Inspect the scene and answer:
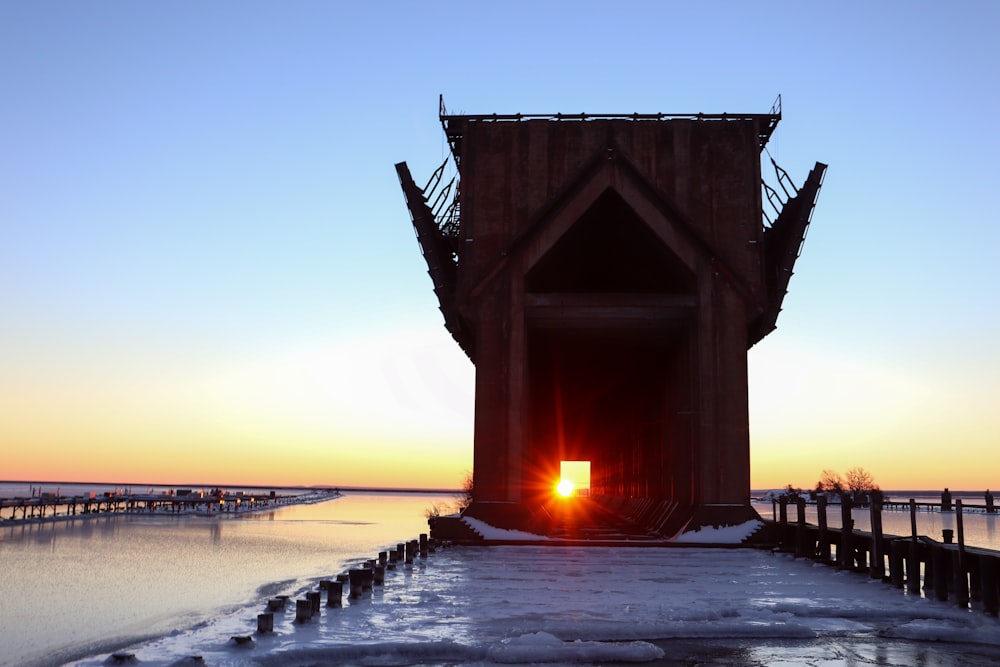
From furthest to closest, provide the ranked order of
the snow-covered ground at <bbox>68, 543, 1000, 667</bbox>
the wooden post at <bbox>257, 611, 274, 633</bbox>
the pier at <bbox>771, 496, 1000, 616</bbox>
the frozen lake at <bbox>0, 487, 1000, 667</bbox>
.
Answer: the pier at <bbox>771, 496, 1000, 616</bbox>
the wooden post at <bbox>257, 611, 274, 633</bbox>
the frozen lake at <bbox>0, 487, 1000, 667</bbox>
the snow-covered ground at <bbox>68, 543, 1000, 667</bbox>

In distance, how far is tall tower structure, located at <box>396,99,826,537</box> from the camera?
34.1 meters

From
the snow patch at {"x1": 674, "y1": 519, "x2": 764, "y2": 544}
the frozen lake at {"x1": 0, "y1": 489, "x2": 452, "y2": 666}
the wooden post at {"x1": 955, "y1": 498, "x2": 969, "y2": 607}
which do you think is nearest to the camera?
the wooden post at {"x1": 955, "y1": 498, "x2": 969, "y2": 607}

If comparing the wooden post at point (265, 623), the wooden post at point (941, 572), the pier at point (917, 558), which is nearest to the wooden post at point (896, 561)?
the pier at point (917, 558)

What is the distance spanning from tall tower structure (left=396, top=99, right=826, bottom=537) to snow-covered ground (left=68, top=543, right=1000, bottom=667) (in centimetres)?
1010

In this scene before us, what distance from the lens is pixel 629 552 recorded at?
31062 millimetres

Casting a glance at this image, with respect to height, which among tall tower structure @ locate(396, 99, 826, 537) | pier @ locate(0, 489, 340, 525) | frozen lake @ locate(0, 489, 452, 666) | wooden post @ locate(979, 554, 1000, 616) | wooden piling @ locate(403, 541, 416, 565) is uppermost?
tall tower structure @ locate(396, 99, 826, 537)

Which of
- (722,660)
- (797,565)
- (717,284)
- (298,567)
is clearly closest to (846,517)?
(797,565)

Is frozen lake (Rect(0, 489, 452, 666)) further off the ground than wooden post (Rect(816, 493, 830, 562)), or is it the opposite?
wooden post (Rect(816, 493, 830, 562))

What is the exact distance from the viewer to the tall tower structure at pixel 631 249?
34.1 metres

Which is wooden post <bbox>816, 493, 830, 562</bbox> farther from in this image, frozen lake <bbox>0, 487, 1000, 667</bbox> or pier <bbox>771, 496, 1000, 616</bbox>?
frozen lake <bbox>0, 487, 1000, 667</bbox>

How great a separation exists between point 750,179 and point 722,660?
27062 mm

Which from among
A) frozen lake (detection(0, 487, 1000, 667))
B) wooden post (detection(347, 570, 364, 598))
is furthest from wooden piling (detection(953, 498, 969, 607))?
wooden post (detection(347, 570, 364, 598))

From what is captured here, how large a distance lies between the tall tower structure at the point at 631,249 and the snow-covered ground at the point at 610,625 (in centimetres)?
1010

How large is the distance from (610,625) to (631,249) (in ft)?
88.9
